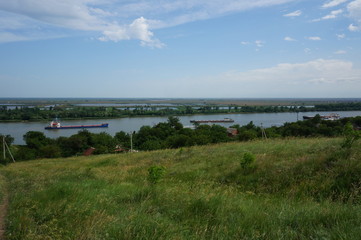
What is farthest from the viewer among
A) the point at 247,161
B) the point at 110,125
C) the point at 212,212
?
the point at 110,125

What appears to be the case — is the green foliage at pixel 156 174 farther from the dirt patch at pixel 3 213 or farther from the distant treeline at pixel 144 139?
the distant treeline at pixel 144 139

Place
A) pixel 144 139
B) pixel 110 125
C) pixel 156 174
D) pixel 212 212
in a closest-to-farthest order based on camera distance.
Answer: pixel 212 212
pixel 156 174
pixel 144 139
pixel 110 125

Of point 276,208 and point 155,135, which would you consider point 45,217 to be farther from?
point 155,135

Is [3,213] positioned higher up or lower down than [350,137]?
lower down

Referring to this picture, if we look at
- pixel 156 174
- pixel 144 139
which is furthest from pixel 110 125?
pixel 156 174

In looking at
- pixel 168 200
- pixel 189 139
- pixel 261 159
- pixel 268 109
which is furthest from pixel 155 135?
pixel 268 109

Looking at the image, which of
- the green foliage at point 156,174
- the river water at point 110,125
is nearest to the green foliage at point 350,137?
the green foliage at point 156,174

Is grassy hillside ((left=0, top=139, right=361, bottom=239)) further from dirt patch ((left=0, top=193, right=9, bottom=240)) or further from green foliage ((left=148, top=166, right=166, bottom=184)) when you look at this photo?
green foliage ((left=148, top=166, right=166, bottom=184))

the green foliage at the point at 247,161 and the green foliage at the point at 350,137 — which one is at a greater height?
the green foliage at the point at 350,137

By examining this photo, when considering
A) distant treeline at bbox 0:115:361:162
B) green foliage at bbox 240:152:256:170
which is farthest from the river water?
green foliage at bbox 240:152:256:170

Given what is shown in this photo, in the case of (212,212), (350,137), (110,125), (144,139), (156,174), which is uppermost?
(350,137)

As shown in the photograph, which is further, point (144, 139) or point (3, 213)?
point (144, 139)

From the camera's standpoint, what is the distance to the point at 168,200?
4.06 meters

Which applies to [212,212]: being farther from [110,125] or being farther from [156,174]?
[110,125]
